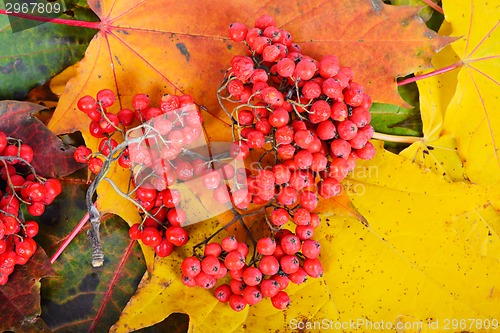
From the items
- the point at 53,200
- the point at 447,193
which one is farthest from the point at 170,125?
the point at 447,193

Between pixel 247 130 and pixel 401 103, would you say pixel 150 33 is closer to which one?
pixel 247 130

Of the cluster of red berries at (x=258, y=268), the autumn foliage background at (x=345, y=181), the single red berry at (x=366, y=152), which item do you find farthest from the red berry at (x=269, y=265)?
the single red berry at (x=366, y=152)

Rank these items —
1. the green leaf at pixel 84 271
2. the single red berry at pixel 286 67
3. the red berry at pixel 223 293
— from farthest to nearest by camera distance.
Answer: the green leaf at pixel 84 271 → the red berry at pixel 223 293 → the single red berry at pixel 286 67

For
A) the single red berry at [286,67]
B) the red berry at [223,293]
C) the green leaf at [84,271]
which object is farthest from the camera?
the green leaf at [84,271]

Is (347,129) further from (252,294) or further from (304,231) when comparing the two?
(252,294)

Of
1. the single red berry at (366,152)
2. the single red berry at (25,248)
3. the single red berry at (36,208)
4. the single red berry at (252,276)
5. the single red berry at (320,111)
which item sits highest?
the single red berry at (320,111)

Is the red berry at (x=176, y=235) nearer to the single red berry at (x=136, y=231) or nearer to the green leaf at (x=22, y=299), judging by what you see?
the single red berry at (x=136, y=231)

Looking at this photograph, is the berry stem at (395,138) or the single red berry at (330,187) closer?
the single red berry at (330,187)
